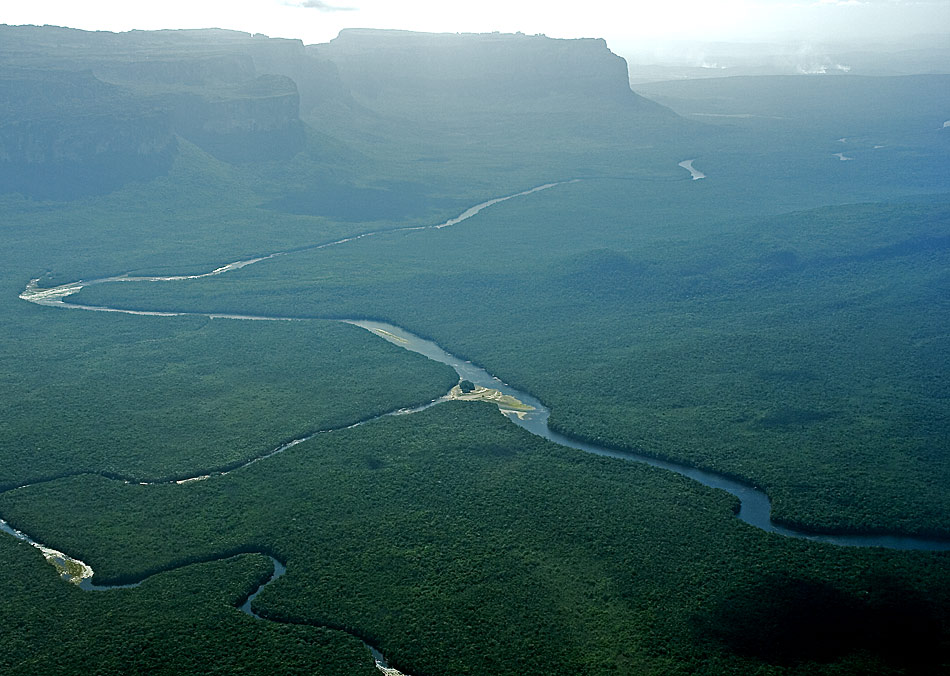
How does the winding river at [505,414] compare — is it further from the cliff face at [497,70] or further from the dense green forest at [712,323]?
the cliff face at [497,70]

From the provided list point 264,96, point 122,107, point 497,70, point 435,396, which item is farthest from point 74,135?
point 497,70

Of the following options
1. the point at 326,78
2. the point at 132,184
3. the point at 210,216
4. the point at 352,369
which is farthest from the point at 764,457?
the point at 326,78

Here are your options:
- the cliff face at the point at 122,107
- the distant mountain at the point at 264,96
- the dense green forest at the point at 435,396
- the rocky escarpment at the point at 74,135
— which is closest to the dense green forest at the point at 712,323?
the dense green forest at the point at 435,396

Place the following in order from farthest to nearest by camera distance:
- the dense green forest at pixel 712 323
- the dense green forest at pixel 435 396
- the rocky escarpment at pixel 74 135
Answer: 1. the rocky escarpment at pixel 74 135
2. the dense green forest at pixel 712 323
3. the dense green forest at pixel 435 396

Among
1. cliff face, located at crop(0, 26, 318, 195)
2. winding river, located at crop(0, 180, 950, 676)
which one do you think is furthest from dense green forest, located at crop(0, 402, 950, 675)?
cliff face, located at crop(0, 26, 318, 195)

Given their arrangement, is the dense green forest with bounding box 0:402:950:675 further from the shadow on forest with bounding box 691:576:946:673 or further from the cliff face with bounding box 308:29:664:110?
A: the cliff face with bounding box 308:29:664:110

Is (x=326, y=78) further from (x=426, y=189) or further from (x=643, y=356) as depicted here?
(x=643, y=356)

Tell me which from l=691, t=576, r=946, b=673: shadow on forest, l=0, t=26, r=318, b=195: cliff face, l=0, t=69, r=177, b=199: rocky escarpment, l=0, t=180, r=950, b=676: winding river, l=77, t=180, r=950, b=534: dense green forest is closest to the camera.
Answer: l=691, t=576, r=946, b=673: shadow on forest

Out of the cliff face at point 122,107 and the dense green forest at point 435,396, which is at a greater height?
the cliff face at point 122,107
